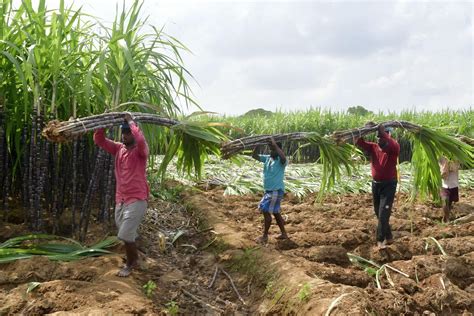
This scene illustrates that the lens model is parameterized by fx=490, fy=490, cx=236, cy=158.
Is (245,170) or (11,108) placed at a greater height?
(11,108)

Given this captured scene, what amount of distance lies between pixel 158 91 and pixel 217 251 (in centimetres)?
167

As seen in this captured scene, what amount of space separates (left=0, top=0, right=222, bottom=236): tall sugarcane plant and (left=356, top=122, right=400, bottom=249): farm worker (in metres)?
1.76

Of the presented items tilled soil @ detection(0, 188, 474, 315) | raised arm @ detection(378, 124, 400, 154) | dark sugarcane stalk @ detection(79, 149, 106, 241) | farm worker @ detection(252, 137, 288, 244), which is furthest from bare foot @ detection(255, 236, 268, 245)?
dark sugarcane stalk @ detection(79, 149, 106, 241)

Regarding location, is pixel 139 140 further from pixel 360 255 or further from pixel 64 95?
pixel 360 255

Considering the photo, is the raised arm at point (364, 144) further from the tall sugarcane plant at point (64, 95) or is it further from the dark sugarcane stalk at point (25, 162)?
the dark sugarcane stalk at point (25, 162)

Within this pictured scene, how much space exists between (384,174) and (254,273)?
1.89 m

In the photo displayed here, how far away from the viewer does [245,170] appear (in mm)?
10055

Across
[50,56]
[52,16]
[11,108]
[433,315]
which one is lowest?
[433,315]

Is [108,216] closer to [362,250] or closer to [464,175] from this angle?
[362,250]

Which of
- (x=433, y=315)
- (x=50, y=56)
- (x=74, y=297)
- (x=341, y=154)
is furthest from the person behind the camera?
(x=341, y=154)

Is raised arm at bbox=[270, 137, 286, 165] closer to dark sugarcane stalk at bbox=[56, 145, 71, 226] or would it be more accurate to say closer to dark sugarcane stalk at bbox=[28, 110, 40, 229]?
dark sugarcane stalk at bbox=[56, 145, 71, 226]

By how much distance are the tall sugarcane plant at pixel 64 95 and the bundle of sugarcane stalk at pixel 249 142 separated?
160mm

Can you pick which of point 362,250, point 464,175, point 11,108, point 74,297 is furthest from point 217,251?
point 464,175

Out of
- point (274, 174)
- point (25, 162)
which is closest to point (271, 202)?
point (274, 174)
